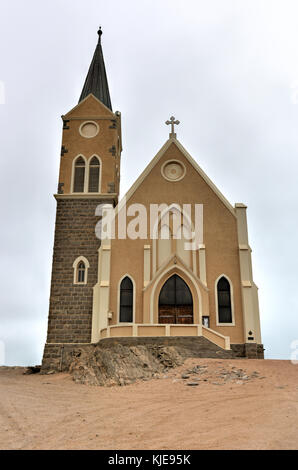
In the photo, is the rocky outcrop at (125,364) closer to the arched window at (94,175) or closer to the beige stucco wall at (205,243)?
the beige stucco wall at (205,243)

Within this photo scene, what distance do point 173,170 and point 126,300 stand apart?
7977 mm

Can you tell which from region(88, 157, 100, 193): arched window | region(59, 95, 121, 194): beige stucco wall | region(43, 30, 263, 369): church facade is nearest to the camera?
region(43, 30, 263, 369): church facade

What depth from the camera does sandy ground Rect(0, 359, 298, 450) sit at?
9406 millimetres

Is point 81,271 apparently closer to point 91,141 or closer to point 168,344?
point 168,344

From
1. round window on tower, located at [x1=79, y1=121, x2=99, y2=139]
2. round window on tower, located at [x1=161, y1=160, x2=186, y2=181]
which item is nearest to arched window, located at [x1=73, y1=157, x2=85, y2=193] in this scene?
round window on tower, located at [x1=79, y1=121, x2=99, y2=139]

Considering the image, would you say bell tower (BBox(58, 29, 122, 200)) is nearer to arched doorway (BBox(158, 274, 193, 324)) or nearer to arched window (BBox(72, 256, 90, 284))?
arched window (BBox(72, 256, 90, 284))

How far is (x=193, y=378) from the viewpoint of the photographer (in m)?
16.2

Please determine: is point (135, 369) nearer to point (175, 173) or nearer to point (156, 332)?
point (156, 332)

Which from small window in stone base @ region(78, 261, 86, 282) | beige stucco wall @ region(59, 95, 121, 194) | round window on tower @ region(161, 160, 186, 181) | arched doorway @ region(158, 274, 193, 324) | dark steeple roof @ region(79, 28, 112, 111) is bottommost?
arched doorway @ region(158, 274, 193, 324)

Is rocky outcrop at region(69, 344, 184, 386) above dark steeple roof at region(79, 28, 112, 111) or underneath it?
underneath

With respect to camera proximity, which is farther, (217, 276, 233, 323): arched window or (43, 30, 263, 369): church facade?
(217, 276, 233, 323): arched window

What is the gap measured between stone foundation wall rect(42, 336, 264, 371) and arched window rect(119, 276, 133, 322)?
2141 mm

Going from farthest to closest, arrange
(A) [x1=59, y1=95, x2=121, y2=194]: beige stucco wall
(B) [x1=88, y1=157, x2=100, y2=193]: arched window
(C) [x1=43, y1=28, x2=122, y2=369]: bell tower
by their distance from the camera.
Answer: (A) [x1=59, y1=95, x2=121, y2=194]: beige stucco wall, (B) [x1=88, y1=157, x2=100, y2=193]: arched window, (C) [x1=43, y1=28, x2=122, y2=369]: bell tower
